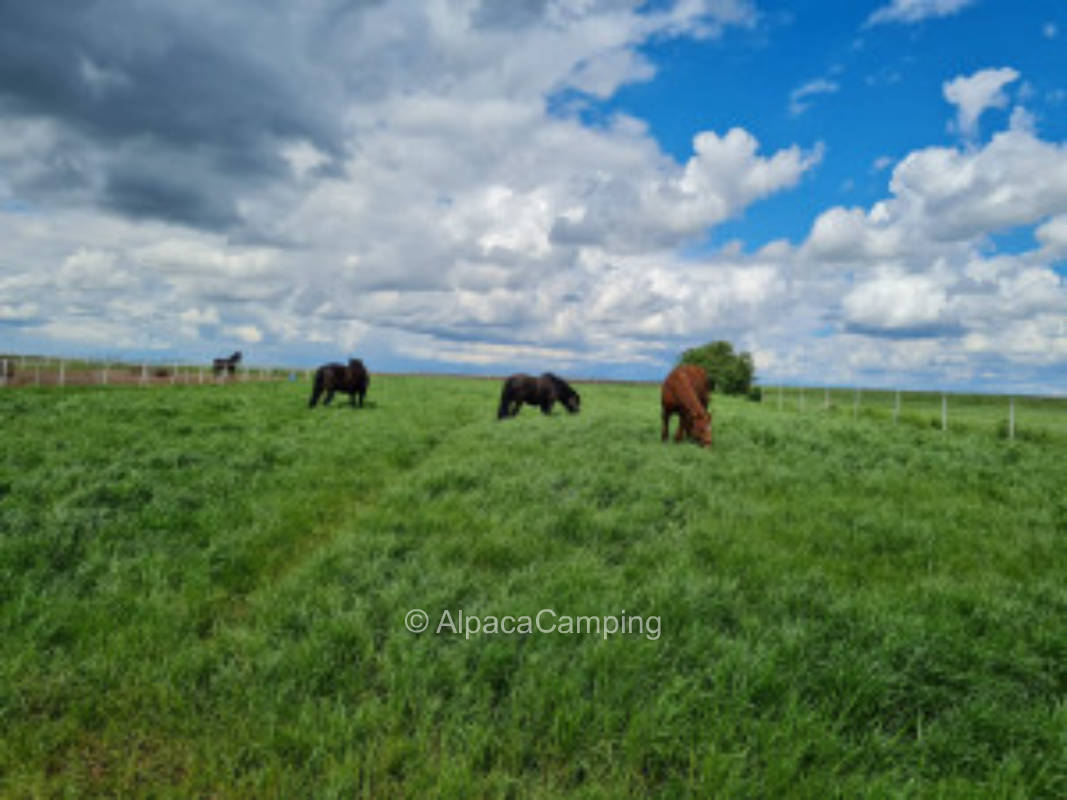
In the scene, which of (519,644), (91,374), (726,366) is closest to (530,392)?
(519,644)

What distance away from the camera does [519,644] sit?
3193mm

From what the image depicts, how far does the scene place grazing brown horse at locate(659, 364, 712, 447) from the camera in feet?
38.8

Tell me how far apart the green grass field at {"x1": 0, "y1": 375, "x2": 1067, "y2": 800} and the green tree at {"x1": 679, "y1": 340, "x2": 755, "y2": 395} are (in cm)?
6100

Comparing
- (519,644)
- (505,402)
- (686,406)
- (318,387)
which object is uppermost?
(318,387)

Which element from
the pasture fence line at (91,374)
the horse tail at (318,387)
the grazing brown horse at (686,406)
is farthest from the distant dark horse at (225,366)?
the grazing brown horse at (686,406)

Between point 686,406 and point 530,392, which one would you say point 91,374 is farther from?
point 686,406

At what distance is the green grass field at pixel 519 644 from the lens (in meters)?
2.31

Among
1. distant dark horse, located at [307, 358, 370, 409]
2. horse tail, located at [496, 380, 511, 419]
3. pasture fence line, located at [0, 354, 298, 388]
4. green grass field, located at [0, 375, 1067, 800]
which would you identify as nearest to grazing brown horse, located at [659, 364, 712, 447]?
green grass field, located at [0, 375, 1067, 800]

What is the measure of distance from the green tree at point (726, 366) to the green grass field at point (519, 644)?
6100cm

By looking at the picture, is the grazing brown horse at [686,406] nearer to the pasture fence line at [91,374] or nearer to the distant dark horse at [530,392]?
the distant dark horse at [530,392]

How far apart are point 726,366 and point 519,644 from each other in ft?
221

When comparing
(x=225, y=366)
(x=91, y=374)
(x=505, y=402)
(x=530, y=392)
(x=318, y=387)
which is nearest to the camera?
(x=505, y=402)

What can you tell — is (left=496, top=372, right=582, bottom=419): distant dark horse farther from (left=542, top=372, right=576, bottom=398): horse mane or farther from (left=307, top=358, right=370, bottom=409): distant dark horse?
(left=307, top=358, right=370, bottom=409): distant dark horse

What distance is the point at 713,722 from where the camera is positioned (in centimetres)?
257
